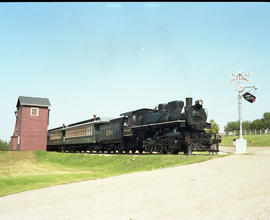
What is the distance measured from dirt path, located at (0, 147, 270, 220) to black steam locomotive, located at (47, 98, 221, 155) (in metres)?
5.28

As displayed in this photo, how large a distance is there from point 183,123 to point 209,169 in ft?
19.8

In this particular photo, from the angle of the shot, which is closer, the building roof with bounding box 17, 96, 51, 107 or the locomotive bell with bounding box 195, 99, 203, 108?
the locomotive bell with bounding box 195, 99, 203, 108

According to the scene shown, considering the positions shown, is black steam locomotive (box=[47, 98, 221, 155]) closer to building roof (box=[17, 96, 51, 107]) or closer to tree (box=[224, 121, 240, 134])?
building roof (box=[17, 96, 51, 107])

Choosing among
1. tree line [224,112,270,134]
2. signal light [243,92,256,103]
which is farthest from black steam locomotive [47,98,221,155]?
tree line [224,112,270,134]

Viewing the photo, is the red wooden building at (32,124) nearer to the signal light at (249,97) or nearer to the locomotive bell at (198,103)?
the locomotive bell at (198,103)

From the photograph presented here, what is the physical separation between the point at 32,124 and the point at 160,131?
2366cm

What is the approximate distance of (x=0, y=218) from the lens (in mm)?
7957

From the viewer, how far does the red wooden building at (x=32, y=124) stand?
36.8m

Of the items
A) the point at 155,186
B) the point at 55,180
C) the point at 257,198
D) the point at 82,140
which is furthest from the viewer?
the point at 82,140

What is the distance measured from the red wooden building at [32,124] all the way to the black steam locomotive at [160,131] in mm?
10061

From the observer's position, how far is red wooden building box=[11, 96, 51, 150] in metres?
36.8

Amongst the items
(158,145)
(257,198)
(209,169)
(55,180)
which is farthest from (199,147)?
(257,198)

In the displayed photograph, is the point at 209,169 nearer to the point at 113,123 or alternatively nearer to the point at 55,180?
the point at 55,180

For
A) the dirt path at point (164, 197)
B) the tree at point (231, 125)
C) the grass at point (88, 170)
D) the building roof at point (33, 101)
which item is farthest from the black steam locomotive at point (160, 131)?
the tree at point (231, 125)
